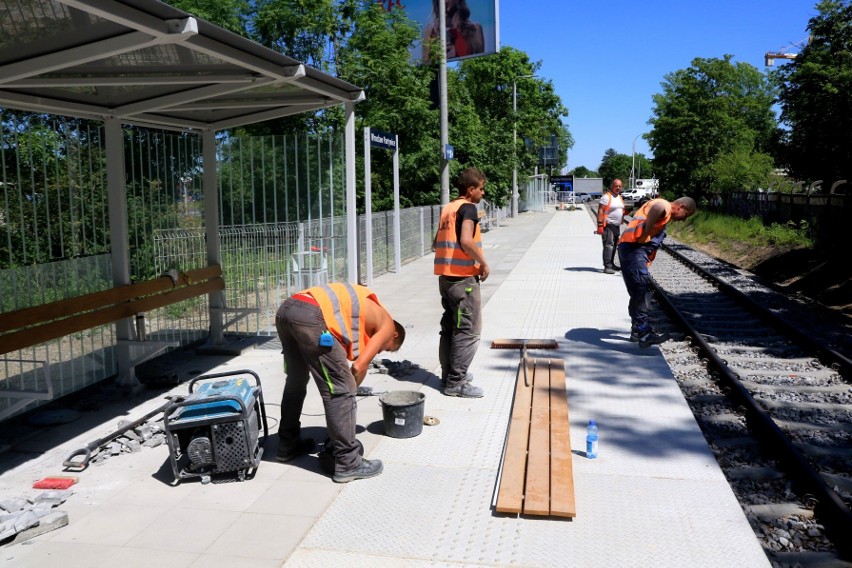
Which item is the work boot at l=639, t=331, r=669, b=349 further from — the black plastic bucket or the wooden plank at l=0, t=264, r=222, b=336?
the wooden plank at l=0, t=264, r=222, b=336

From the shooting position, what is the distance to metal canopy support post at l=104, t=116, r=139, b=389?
7.27m

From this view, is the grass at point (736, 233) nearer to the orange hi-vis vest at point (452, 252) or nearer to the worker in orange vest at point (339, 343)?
the orange hi-vis vest at point (452, 252)

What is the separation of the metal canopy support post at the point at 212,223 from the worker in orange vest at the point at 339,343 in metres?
4.20

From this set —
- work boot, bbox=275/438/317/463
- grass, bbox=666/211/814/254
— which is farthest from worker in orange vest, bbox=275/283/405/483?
grass, bbox=666/211/814/254

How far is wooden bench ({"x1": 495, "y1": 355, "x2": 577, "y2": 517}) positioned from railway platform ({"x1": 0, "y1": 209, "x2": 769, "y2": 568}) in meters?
0.10

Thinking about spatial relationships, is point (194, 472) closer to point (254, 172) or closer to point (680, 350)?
point (254, 172)

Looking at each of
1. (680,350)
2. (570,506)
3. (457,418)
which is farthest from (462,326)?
(680,350)

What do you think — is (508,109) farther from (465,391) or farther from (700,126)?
(465,391)

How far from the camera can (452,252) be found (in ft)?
22.4

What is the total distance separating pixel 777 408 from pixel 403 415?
11.4ft

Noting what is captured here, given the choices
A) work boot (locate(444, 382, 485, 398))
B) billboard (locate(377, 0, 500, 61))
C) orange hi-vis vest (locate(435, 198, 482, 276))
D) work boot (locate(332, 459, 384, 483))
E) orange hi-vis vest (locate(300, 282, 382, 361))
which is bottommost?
work boot (locate(332, 459, 384, 483))

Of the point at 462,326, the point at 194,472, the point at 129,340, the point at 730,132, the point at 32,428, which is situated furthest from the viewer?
the point at 730,132

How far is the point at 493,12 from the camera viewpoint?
31.2 metres

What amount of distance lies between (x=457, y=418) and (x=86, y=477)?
2.86m
